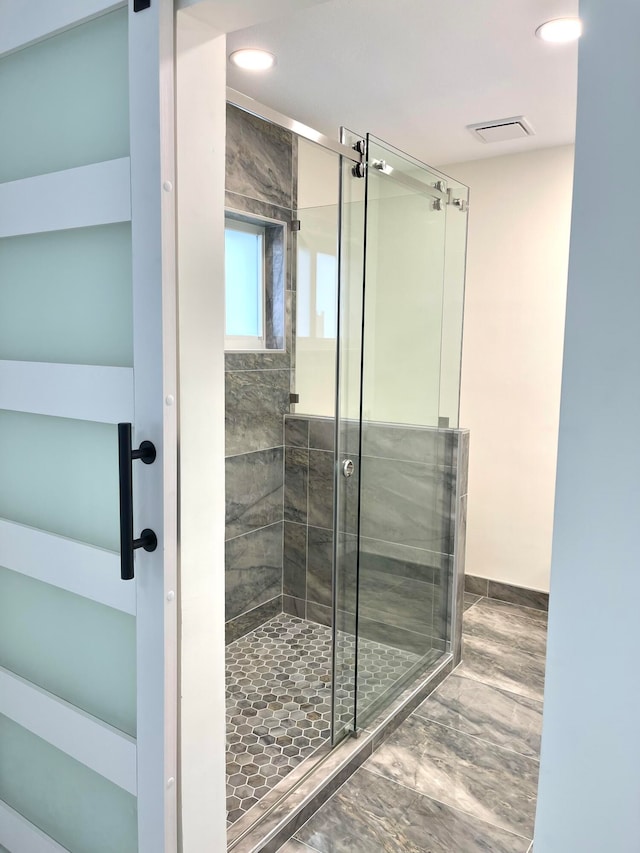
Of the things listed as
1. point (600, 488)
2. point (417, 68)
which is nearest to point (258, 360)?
point (417, 68)

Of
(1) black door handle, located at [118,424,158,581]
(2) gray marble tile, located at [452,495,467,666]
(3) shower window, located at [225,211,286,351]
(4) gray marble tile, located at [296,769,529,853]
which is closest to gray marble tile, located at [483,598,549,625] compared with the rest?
(2) gray marble tile, located at [452,495,467,666]

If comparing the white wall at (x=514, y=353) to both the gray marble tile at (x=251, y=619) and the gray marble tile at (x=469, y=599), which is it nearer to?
the gray marble tile at (x=469, y=599)

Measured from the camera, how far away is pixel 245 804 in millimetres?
1825

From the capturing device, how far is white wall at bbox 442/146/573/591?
326cm

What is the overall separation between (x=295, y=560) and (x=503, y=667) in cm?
109

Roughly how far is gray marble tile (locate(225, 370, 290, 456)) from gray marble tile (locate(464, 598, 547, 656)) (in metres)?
1.36

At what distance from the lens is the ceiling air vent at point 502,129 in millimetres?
2761

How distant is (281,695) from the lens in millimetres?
2486

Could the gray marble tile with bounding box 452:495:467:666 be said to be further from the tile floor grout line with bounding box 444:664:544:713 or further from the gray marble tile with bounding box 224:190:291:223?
the gray marble tile with bounding box 224:190:291:223

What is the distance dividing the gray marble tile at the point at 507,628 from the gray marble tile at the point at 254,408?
136cm

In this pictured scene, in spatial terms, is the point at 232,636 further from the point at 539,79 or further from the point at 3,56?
the point at 539,79

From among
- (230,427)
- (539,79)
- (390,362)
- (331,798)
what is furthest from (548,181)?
(331,798)

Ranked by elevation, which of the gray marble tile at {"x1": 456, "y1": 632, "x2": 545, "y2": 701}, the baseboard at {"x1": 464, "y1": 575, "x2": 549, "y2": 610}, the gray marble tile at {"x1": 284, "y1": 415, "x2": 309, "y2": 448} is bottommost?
the gray marble tile at {"x1": 456, "y1": 632, "x2": 545, "y2": 701}

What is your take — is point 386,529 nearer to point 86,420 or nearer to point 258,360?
point 258,360
